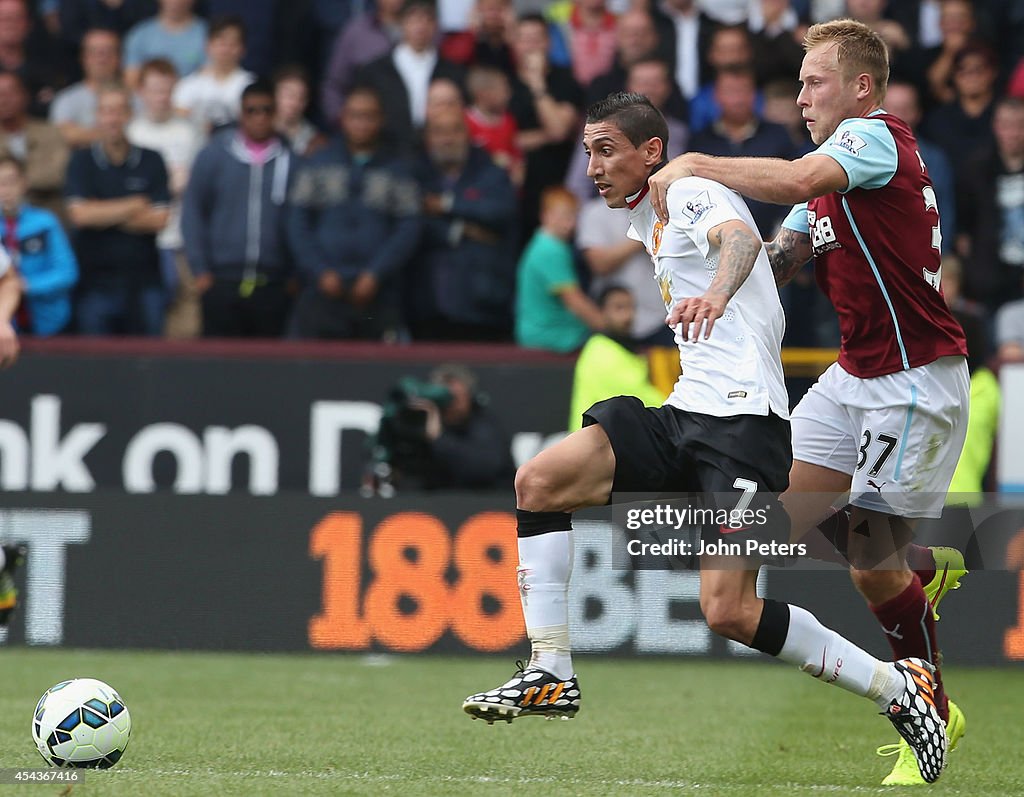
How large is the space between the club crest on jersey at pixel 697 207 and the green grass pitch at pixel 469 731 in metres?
1.90

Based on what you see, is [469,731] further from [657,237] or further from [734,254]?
[734,254]

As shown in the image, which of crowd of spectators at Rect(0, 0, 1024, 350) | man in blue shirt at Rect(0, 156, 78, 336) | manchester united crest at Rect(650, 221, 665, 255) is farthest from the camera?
crowd of spectators at Rect(0, 0, 1024, 350)

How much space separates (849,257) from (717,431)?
2.68 feet

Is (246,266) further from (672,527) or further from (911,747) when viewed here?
(911,747)

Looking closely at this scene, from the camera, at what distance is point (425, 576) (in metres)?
10.0

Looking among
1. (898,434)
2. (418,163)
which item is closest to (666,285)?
(898,434)

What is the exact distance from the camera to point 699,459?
19.3 feet

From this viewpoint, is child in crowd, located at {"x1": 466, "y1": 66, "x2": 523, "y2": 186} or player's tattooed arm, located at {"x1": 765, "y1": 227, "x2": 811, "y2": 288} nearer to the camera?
player's tattooed arm, located at {"x1": 765, "y1": 227, "x2": 811, "y2": 288}

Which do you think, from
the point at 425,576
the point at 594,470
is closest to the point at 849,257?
the point at 594,470

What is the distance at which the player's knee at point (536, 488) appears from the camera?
591 cm

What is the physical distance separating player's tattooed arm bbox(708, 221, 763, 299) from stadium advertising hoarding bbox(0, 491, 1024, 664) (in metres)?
4.47

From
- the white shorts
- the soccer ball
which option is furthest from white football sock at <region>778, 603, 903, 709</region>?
the soccer ball

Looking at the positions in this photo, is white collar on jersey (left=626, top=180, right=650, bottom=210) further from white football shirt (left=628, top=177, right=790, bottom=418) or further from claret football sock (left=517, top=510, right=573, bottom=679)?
claret football sock (left=517, top=510, right=573, bottom=679)

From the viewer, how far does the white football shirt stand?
19.3 feet
